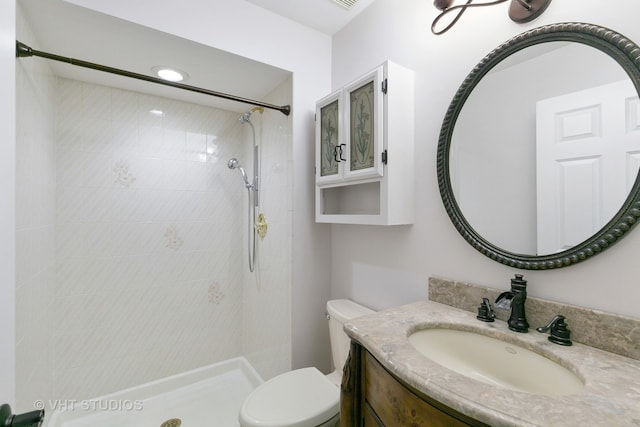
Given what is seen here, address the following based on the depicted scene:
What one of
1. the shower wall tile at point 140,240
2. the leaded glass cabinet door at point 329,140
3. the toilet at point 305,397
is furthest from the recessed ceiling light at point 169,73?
the toilet at point 305,397

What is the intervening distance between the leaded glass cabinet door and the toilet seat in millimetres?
1061

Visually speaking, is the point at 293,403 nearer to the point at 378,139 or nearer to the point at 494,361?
the point at 494,361

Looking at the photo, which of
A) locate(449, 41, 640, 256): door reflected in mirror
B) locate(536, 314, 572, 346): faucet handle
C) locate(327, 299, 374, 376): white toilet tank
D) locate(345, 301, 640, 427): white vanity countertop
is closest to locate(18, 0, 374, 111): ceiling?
locate(449, 41, 640, 256): door reflected in mirror

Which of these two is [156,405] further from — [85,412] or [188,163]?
[188,163]

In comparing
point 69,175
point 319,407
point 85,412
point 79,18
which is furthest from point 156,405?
point 79,18

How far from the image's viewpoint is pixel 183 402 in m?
1.97

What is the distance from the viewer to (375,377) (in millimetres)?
789

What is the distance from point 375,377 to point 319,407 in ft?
2.09

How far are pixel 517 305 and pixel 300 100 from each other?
1500mm

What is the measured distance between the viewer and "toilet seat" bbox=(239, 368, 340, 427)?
3.83 feet

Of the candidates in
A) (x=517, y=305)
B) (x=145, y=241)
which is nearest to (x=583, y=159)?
(x=517, y=305)

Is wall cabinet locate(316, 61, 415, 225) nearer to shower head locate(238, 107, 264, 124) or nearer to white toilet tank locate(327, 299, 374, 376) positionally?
white toilet tank locate(327, 299, 374, 376)

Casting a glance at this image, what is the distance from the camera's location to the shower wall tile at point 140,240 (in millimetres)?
1786
